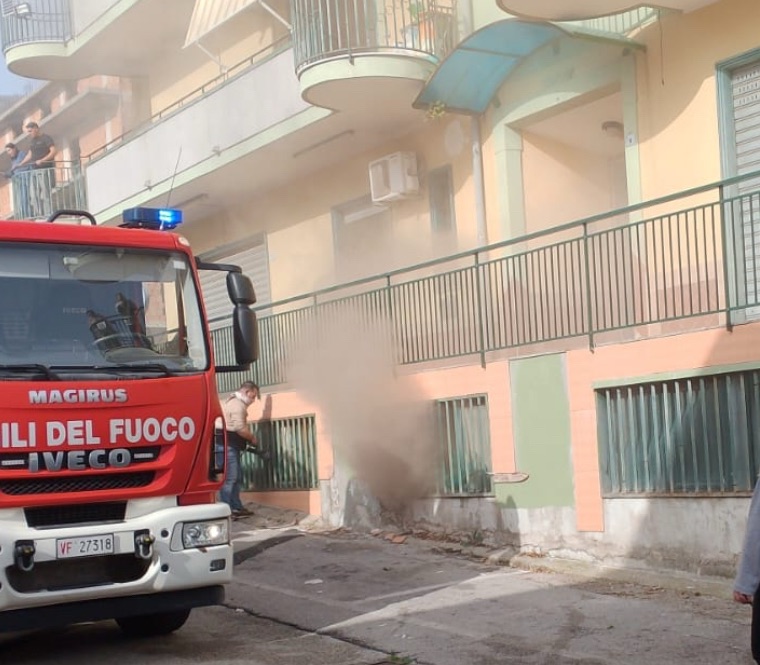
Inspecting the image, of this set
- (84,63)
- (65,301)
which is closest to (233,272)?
(65,301)

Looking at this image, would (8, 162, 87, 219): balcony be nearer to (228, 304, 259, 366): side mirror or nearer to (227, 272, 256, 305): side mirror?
(227, 272, 256, 305): side mirror

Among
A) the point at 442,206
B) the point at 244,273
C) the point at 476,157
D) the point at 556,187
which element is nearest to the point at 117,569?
the point at 476,157

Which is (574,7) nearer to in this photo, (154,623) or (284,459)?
(284,459)

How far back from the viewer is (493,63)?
12305 mm

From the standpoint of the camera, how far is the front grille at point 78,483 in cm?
628

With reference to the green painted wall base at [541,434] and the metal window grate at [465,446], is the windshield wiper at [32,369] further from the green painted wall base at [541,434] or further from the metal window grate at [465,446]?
the metal window grate at [465,446]

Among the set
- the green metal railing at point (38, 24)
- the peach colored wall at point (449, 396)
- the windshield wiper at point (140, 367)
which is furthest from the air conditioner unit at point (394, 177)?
the green metal railing at point (38, 24)

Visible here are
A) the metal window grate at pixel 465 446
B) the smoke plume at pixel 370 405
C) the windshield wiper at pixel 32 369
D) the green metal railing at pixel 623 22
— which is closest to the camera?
the windshield wiper at pixel 32 369

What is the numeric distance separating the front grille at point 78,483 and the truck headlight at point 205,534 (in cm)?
38

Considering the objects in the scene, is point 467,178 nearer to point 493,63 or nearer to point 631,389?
point 493,63

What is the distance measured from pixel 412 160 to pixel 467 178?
90cm

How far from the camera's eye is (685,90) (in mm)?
10875

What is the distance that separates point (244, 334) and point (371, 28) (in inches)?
256

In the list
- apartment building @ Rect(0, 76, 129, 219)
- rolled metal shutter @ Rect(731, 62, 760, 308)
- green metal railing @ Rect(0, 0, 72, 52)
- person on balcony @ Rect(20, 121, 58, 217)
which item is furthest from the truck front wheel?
green metal railing @ Rect(0, 0, 72, 52)
